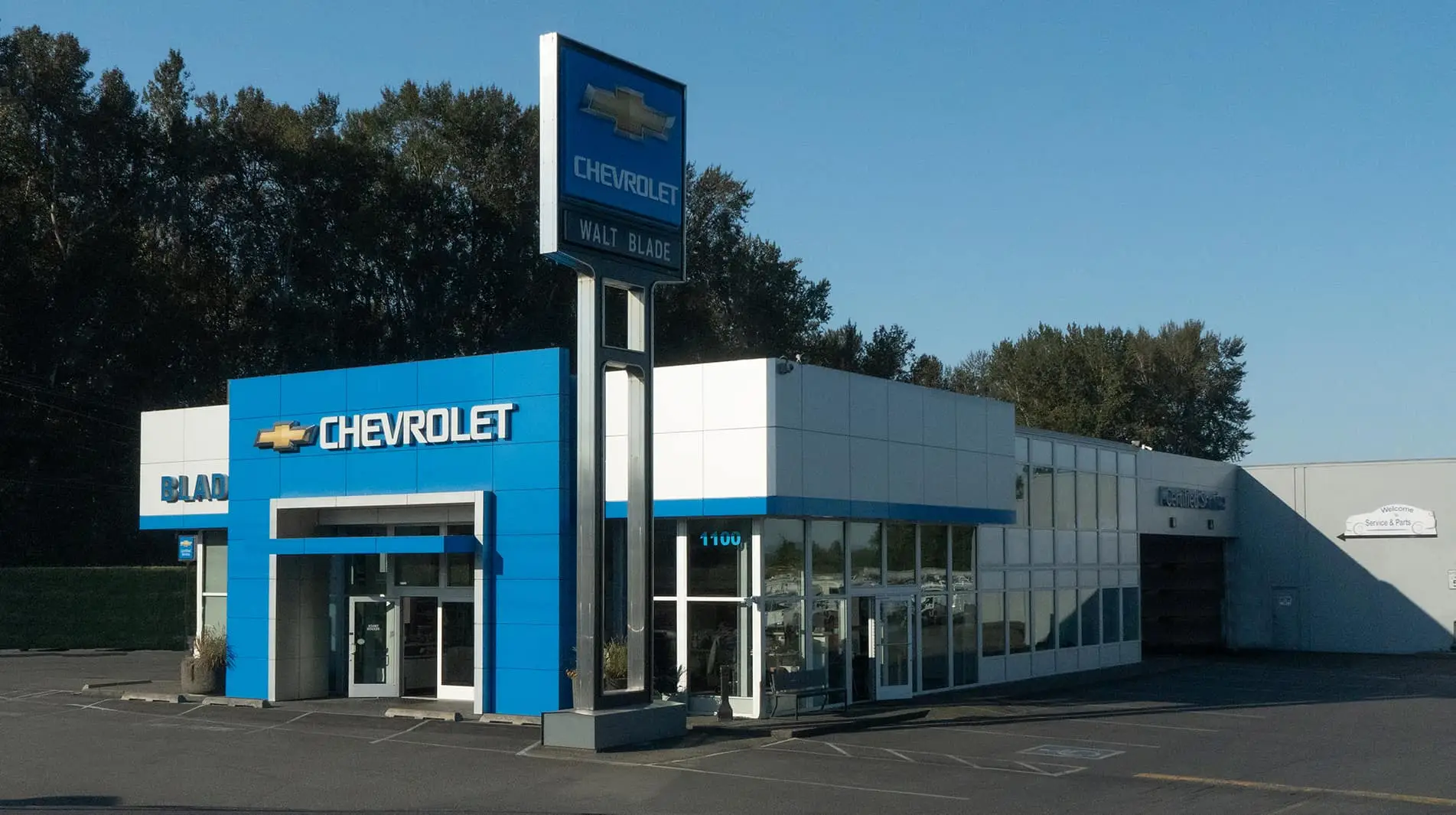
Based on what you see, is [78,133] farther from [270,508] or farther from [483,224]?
[270,508]

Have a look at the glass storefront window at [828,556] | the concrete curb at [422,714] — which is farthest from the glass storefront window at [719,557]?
the concrete curb at [422,714]

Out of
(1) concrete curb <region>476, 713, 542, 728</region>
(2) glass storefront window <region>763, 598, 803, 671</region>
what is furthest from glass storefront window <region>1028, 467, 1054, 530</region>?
(1) concrete curb <region>476, 713, 542, 728</region>

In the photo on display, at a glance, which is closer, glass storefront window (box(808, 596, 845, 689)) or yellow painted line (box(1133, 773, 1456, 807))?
yellow painted line (box(1133, 773, 1456, 807))

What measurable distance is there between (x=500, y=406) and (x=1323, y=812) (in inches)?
541

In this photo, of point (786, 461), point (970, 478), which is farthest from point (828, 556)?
point (970, 478)

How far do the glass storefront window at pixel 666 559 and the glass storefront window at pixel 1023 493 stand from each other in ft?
32.9

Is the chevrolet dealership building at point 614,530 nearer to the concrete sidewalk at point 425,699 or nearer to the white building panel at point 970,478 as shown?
the white building panel at point 970,478

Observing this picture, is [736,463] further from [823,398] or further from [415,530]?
[415,530]

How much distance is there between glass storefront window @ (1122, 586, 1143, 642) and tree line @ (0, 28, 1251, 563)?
21462mm

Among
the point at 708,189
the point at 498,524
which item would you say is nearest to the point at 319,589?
the point at 498,524

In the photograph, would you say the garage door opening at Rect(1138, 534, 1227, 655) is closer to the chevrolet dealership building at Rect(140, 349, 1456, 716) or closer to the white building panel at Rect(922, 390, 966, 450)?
the chevrolet dealership building at Rect(140, 349, 1456, 716)

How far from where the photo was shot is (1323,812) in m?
14.5

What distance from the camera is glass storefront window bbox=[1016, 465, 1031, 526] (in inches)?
1221

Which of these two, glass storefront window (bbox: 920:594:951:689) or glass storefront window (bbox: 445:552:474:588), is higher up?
glass storefront window (bbox: 445:552:474:588)
